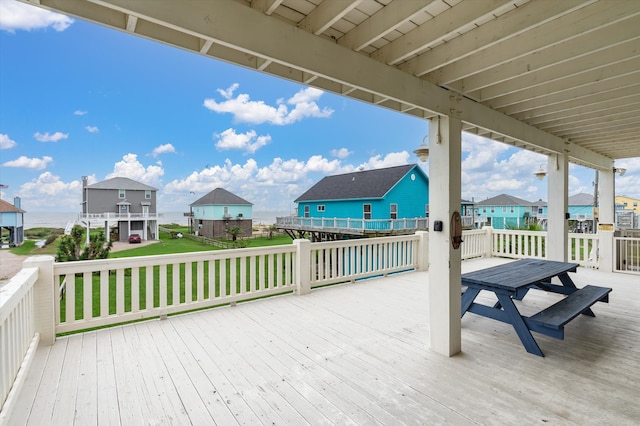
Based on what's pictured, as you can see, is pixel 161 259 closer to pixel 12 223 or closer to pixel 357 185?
pixel 12 223

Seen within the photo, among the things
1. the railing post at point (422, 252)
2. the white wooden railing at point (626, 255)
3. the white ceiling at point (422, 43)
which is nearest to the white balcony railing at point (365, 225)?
the railing post at point (422, 252)

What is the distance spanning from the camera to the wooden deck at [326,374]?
6.24 ft

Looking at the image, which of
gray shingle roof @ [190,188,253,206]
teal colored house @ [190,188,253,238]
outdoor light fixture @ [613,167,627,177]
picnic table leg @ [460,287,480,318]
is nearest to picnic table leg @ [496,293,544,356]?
picnic table leg @ [460,287,480,318]

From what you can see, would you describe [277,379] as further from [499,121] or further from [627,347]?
[499,121]

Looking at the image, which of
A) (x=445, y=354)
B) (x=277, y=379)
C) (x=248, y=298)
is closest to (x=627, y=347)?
(x=445, y=354)

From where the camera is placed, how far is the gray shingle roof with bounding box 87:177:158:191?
9.29 meters

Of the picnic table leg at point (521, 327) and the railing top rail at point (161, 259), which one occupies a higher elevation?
the railing top rail at point (161, 259)

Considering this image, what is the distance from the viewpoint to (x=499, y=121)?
3.50 meters

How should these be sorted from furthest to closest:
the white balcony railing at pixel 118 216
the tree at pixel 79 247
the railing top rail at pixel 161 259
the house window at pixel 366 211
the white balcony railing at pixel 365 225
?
the house window at pixel 366 211, the white balcony railing at pixel 365 225, the white balcony railing at pixel 118 216, the tree at pixel 79 247, the railing top rail at pixel 161 259

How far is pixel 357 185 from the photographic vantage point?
15352mm

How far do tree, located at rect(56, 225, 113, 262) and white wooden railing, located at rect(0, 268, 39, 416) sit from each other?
11.4 ft

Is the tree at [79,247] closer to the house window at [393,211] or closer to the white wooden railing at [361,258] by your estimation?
the white wooden railing at [361,258]

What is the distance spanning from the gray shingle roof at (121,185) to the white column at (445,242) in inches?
378

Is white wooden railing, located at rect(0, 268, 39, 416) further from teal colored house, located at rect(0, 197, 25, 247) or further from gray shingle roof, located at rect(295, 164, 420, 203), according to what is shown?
gray shingle roof, located at rect(295, 164, 420, 203)
